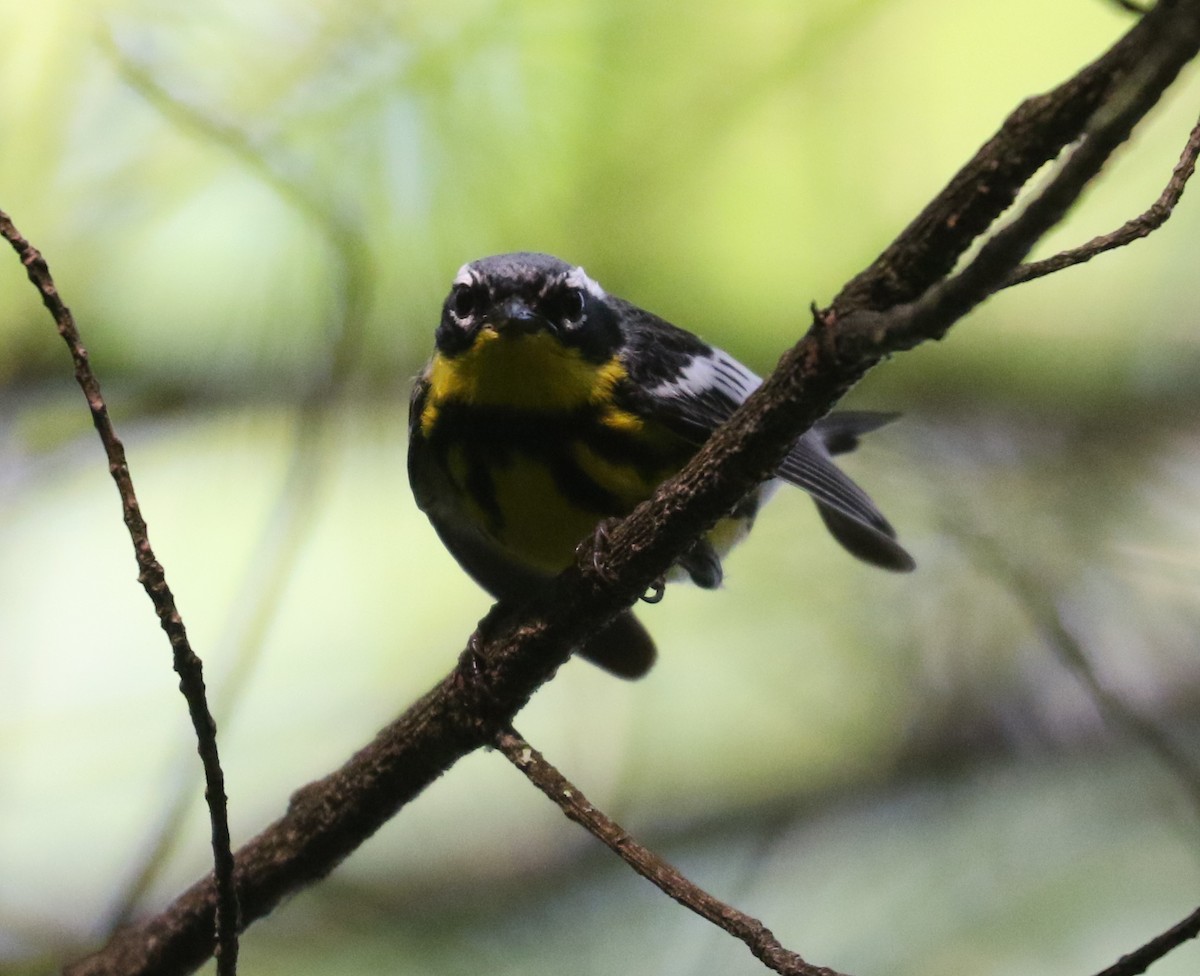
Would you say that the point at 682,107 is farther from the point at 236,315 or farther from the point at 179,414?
the point at 179,414

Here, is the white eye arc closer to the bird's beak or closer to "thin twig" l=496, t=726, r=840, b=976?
the bird's beak

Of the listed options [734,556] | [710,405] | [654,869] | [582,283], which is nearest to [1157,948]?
[654,869]

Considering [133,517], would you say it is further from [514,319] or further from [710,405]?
[710,405]

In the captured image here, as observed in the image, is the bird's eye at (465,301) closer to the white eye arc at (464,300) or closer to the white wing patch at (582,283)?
the white eye arc at (464,300)

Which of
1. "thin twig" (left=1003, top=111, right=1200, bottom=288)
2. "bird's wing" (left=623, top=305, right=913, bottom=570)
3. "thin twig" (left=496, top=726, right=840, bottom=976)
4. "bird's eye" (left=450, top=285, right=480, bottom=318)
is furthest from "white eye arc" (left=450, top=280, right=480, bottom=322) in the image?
"thin twig" (left=1003, top=111, right=1200, bottom=288)

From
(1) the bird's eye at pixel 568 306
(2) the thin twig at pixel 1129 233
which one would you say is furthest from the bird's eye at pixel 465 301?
(2) the thin twig at pixel 1129 233

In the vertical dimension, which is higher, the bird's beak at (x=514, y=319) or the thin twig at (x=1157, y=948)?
the bird's beak at (x=514, y=319)
